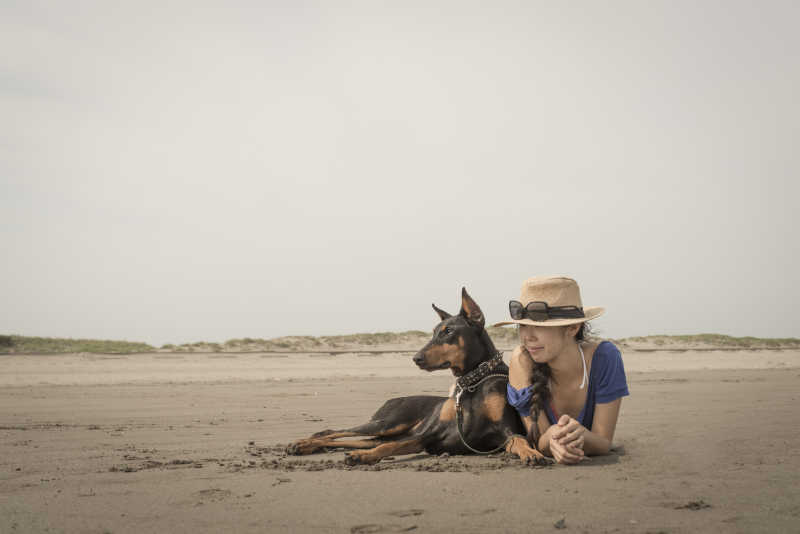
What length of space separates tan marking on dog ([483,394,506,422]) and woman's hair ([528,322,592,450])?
1.59 ft

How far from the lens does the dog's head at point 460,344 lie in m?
5.56

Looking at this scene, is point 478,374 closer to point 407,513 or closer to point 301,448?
point 301,448

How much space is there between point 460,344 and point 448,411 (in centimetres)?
64

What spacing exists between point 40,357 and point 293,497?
65.7 feet

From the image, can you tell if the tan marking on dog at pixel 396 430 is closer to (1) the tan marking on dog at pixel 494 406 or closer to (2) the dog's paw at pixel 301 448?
(2) the dog's paw at pixel 301 448

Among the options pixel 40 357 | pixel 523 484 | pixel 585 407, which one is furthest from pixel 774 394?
pixel 40 357

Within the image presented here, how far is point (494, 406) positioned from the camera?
17.5 ft

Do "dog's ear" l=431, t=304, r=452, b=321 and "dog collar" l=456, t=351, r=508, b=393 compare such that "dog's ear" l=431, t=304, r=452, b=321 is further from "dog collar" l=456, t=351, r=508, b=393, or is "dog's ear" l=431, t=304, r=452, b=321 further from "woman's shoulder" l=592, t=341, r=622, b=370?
"woman's shoulder" l=592, t=341, r=622, b=370

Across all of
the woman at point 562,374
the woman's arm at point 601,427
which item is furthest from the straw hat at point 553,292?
the woman's arm at point 601,427

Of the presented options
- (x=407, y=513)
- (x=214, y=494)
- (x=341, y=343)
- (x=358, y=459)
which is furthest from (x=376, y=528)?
(x=341, y=343)

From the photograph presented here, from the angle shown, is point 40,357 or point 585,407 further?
point 40,357

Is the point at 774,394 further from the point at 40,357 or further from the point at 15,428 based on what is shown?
the point at 40,357

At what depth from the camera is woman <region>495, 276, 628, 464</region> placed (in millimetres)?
4410

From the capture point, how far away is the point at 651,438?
6020 mm
